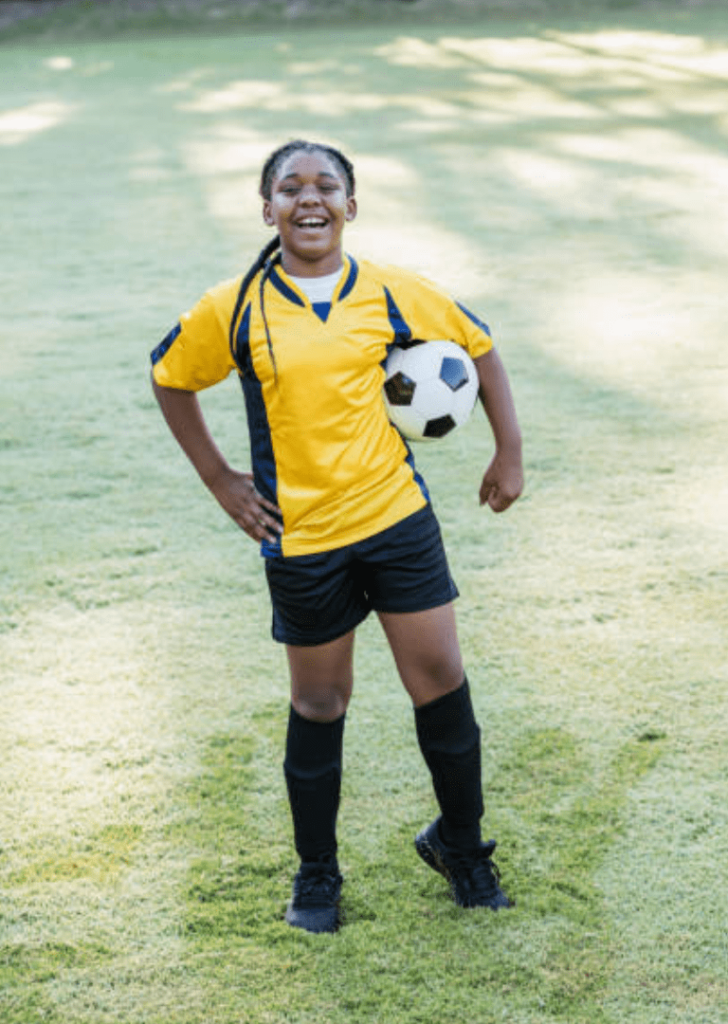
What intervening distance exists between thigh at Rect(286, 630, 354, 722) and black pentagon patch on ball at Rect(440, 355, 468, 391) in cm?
46

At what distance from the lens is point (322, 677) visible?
2418 millimetres

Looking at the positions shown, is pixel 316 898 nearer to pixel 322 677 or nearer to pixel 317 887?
pixel 317 887

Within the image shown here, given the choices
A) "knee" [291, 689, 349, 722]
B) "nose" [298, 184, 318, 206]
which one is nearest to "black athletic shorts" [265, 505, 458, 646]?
"knee" [291, 689, 349, 722]

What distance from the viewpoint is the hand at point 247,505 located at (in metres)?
2.36

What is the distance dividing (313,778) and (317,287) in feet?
2.79

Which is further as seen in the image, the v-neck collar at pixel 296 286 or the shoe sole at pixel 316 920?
the shoe sole at pixel 316 920

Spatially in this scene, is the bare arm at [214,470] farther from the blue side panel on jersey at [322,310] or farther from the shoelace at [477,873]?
the shoelace at [477,873]

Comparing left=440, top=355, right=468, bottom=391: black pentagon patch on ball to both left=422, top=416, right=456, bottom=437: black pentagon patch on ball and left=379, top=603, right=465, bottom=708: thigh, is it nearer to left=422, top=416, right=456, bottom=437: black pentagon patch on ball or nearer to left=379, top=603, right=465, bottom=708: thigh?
left=422, top=416, right=456, bottom=437: black pentagon patch on ball

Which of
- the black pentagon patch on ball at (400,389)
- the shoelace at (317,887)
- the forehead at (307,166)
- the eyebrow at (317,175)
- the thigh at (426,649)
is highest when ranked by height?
the forehead at (307,166)

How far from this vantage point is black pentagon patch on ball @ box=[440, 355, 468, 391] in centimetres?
241

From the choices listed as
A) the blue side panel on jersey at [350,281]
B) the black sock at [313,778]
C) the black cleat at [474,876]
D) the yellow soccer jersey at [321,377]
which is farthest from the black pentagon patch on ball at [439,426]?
the black cleat at [474,876]

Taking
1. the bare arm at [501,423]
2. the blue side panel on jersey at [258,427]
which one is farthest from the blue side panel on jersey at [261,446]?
the bare arm at [501,423]

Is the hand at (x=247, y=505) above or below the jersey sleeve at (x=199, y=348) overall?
below

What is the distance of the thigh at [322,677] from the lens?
7.86 ft
